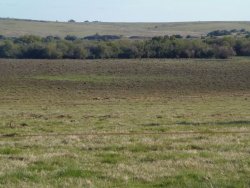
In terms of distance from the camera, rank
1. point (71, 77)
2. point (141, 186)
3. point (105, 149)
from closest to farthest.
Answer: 1. point (141, 186)
2. point (105, 149)
3. point (71, 77)

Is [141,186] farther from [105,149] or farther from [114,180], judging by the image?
[105,149]

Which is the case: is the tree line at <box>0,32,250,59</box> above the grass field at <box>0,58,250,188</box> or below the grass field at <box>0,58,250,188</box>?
below

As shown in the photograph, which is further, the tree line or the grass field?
the tree line

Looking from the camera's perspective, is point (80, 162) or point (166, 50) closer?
point (80, 162)

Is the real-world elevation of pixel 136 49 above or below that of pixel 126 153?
below

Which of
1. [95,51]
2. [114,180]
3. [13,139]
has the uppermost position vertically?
[114,180]

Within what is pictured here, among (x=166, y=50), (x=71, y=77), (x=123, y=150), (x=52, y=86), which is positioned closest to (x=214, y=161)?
(x=123, y=150)

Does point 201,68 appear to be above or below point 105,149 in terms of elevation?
below

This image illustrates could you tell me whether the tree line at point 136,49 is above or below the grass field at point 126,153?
below

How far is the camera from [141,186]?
9.02 meters

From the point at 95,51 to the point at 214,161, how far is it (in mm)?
77741

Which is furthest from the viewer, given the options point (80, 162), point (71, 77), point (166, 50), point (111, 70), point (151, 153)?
point (166, 50)

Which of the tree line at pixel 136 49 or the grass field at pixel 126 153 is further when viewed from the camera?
the tree line at pixel 136 49

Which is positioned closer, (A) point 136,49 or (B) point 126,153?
(B) point 126,153
